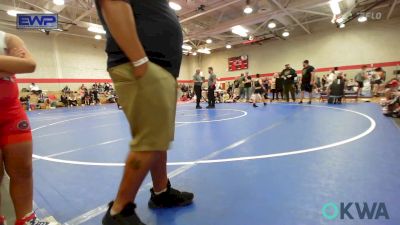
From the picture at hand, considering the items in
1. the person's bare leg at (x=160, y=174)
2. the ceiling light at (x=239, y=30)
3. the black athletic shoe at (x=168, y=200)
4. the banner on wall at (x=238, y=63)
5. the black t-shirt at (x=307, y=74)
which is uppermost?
the ceiling light at (x=239, y=30)

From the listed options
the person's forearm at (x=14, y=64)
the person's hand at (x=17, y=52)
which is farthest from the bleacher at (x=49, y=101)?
the person's forearm at (x=14, y=64)

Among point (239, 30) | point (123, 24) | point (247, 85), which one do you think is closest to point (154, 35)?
point (123, 24)

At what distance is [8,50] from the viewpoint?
138 cm

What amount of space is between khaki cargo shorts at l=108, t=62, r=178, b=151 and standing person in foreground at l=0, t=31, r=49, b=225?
0.53m

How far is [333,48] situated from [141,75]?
21.6 meters

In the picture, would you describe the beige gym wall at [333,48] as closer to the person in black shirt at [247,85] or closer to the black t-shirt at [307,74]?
the person in black shirt at [247,85]

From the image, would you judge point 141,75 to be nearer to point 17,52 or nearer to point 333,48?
point 17,52

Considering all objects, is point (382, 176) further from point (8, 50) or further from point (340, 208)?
point (8, 50)

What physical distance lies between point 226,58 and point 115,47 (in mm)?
25559

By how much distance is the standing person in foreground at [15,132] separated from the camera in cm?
128

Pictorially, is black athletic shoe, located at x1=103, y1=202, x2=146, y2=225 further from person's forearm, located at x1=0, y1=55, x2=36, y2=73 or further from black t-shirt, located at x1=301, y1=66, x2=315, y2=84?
black t-shirt, located at x1=301, y1=66, x2=315, y2=84

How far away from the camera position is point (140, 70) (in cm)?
120

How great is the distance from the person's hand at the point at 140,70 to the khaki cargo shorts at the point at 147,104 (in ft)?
0.05

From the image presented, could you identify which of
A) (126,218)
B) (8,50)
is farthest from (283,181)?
(8,50)
